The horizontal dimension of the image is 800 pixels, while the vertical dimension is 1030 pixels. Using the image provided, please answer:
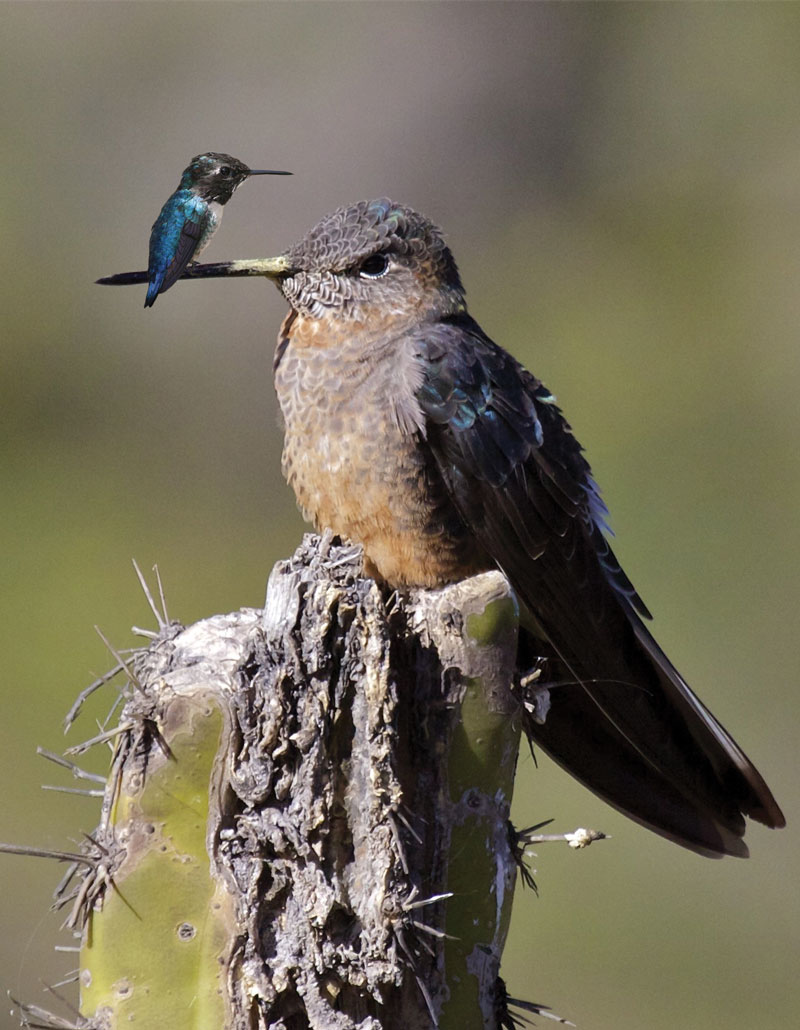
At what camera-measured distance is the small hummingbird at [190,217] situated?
311 centimetres

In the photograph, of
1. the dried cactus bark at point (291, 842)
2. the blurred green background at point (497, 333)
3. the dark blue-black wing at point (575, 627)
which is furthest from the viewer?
the blurred green background at point (497, 333)

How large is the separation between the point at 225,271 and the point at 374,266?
0.81 meters

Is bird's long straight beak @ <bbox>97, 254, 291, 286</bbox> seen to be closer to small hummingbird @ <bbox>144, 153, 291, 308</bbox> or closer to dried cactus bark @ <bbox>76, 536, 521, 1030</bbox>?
small hummingbird @ <bbox>144, 153, 291, 308</bbox>

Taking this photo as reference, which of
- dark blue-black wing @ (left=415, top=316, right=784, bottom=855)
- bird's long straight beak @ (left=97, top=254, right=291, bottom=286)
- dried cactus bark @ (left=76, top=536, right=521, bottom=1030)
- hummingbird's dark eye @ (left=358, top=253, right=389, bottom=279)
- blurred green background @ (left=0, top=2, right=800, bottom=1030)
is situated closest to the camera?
dried cactus bark @ (left=76, top=536, right=521, bottom=1030)

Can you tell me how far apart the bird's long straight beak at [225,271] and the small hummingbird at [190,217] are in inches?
4.7

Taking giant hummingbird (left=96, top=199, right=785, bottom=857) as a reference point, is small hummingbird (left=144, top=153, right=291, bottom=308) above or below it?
above

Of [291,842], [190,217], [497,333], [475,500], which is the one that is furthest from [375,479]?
[497,333]

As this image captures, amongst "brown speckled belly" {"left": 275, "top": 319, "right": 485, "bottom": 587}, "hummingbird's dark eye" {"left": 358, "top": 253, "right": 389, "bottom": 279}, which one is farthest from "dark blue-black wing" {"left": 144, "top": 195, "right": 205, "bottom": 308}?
"hummingbird's dark eye" {"left": 358, "top": 253, "right": 389, "bottom": 279}

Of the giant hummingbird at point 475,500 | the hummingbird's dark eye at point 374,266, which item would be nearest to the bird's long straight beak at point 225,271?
the giant hummingbird at point 475,500

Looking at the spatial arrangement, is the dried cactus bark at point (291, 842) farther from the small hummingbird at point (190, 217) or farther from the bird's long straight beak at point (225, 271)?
the bird's long straight beak at point (225, 271)

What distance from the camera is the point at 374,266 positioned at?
4.55m

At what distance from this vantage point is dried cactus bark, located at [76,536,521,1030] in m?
2.70

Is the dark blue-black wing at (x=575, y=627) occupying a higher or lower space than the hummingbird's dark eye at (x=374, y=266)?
lower

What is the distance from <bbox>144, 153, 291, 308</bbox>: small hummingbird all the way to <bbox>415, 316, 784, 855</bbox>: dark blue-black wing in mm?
1151
